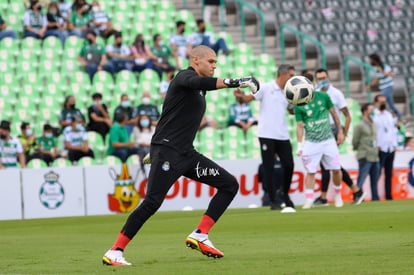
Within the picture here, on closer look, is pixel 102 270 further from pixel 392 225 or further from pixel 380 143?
pixel 380 143

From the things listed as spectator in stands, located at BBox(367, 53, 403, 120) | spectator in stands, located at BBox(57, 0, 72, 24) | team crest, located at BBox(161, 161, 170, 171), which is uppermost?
spectator in stands, located at BBox(57, 0, 72, 24)

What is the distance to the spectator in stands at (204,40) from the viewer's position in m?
28.5

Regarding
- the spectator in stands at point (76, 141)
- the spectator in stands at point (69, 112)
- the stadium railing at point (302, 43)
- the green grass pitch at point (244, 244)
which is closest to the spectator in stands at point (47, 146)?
the spectator in stands at point (76, 141)

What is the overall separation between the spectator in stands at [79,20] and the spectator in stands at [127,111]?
2.80m

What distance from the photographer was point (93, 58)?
88.5 ft

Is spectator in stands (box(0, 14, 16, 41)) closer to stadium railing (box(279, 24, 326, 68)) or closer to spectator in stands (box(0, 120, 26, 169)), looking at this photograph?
spectator in stands (box(0, 120, 26, 169))

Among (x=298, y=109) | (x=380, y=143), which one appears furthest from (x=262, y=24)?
(x=298, y=109)

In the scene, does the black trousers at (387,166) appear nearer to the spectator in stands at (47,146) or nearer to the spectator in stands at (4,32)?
the spectator in stands at (47,146)

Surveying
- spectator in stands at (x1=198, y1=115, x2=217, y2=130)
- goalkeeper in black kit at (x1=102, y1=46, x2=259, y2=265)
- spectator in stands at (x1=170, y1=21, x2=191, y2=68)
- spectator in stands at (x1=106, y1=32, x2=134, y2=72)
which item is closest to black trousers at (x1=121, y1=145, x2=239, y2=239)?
goalkeeper in black kit at (x1=102, y1=46, x2=259, y2=265)

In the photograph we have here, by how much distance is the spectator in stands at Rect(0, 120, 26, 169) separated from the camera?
906 inches

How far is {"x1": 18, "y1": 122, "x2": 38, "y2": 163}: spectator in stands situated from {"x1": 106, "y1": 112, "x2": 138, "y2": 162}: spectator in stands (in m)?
1.62

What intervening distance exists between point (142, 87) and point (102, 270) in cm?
1727

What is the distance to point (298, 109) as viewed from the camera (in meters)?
18.9

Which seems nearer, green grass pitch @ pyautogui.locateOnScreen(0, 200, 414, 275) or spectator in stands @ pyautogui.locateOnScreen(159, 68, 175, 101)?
green grass pitch @ pyautogui.locateOnScreen(0, 200, 414, 275)
